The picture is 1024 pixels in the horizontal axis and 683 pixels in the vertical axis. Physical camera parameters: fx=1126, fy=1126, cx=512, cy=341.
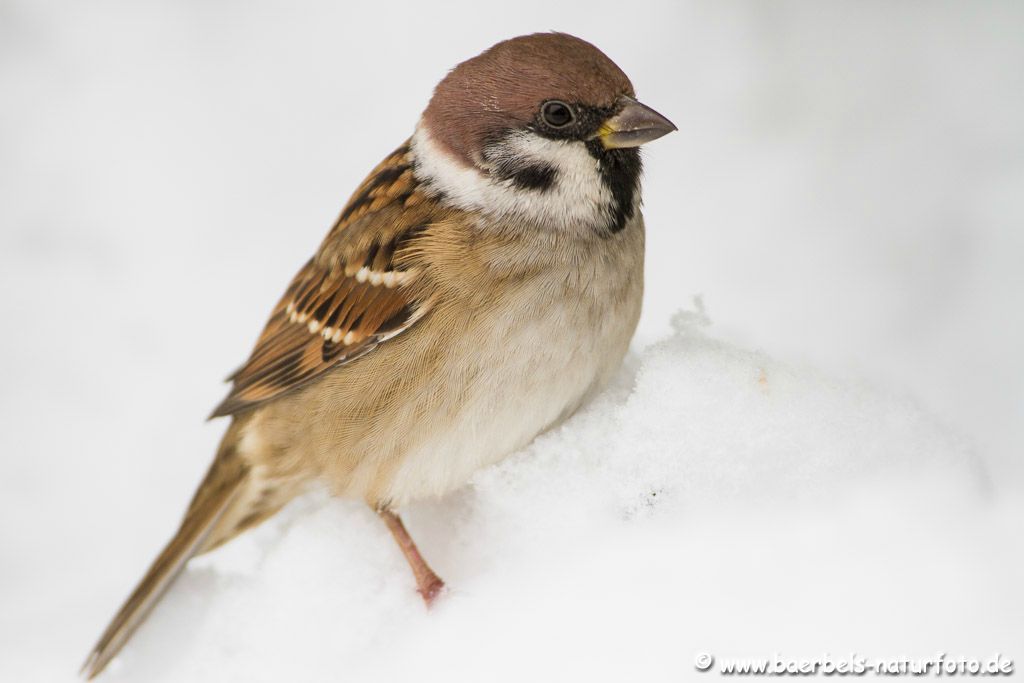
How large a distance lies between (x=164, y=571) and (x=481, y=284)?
72 centimetres

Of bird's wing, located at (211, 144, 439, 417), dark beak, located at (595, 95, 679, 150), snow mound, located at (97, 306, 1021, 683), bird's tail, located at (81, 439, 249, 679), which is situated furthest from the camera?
bird's tail, located at (81, 439, 249, 679)

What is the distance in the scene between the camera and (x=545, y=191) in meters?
1.44

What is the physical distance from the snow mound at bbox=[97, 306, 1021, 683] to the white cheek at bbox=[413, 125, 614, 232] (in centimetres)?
22

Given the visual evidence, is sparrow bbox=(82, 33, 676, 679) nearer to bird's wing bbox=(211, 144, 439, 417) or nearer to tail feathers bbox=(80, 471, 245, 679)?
bird's wing bbox=(211, 144, 439, 417)

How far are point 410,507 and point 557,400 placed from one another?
39cm

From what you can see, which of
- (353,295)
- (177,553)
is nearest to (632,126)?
(353,295)

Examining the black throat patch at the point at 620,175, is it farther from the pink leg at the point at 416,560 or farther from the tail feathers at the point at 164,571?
the tail feathers at the point at 164,571

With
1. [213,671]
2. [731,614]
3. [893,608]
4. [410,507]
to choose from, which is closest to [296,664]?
[213,671]

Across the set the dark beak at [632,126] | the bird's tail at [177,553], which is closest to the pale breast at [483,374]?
the dark beak at [632,126]

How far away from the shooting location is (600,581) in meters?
1.35

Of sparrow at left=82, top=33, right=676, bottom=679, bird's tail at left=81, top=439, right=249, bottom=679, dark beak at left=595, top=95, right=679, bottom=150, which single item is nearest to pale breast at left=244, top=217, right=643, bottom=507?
sparrow at left=82, top=33, right=676, bottom=679

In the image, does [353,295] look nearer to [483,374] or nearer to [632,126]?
[483,374]

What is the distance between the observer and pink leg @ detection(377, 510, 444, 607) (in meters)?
1.55

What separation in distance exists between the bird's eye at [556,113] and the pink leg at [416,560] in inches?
23.0
